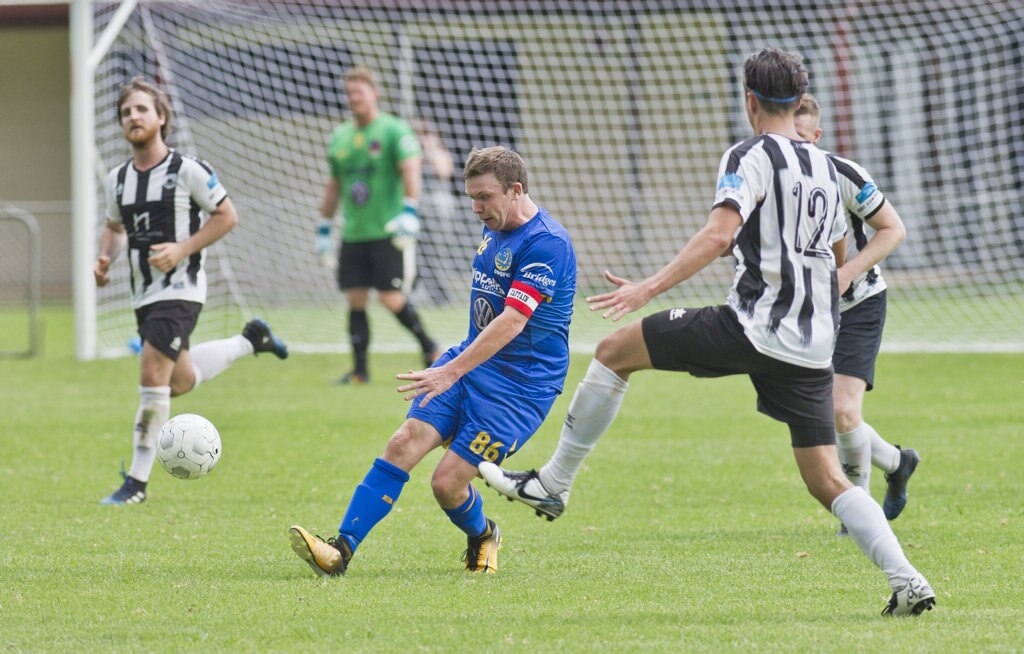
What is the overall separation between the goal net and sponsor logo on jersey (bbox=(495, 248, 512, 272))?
29.9 ft

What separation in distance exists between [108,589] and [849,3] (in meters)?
11.9

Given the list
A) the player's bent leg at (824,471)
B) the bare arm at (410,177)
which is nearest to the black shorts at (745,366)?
the player's bent leg at (824,471)

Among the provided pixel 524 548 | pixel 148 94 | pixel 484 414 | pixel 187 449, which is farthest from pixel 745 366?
pixel 148 94

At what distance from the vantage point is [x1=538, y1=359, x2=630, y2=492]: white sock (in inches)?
191

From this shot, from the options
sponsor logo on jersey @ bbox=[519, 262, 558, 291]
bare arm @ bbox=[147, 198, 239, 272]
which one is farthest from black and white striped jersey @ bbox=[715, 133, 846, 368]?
bare arm @ bbox=[147, 198, 239, 272]

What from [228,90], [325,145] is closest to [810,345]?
[228,90]

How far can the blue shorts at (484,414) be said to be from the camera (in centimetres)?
498

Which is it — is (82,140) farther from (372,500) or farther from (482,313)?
(372,500)

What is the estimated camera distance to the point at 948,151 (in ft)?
56.4

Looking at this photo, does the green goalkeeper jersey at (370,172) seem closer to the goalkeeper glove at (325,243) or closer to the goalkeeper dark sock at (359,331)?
the goalkeeper glove at (325,243)

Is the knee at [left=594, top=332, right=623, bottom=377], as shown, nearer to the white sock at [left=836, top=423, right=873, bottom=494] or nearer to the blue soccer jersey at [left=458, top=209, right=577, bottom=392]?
the blue soccer jersey at [left=458, top=209, right=577, bottom=392]

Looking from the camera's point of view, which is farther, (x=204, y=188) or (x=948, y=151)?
(x=948, y=151)

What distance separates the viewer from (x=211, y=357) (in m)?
7.52

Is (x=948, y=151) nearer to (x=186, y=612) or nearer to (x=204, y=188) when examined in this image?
(x=204, y=188)
